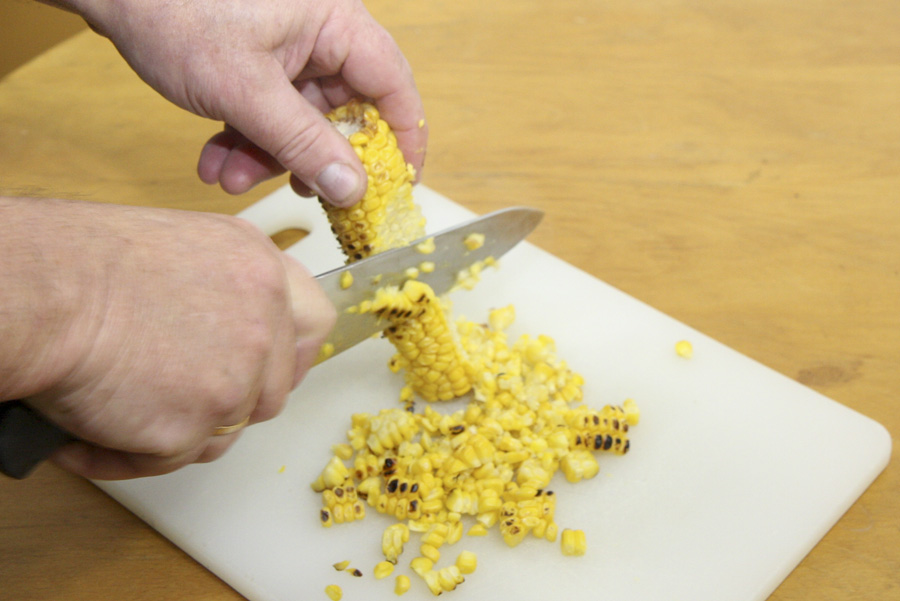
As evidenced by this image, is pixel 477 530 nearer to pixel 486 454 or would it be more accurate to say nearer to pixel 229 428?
pixel 486 454

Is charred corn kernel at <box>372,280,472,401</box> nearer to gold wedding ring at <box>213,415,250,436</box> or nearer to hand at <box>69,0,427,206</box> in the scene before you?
hand at <box>69,0,427,206</box>

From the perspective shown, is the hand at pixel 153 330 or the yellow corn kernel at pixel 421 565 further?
the yellow corn kernel at pixel 421 565

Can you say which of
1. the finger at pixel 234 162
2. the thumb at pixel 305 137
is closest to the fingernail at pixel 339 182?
the thumb at pixel 305 137

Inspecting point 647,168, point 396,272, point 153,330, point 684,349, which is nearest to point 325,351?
point 396,272

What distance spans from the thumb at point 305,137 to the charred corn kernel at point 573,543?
0.64 m

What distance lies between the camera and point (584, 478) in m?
1.32

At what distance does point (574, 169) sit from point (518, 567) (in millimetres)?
963

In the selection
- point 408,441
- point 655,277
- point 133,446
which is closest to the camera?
point 133,446

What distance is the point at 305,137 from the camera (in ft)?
3.88

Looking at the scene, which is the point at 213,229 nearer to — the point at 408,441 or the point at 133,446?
the point at 133,446

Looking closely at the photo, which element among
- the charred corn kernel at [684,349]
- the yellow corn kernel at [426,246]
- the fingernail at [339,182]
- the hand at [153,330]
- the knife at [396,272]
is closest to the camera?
the hand at [153,330]

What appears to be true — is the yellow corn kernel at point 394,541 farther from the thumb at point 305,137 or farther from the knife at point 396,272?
the thumb at point 305,137

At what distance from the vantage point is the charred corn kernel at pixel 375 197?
4.06 ft

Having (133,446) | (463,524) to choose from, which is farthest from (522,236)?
(133,446)
